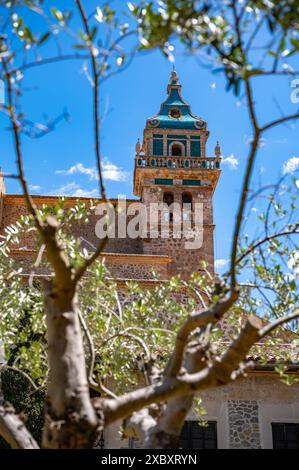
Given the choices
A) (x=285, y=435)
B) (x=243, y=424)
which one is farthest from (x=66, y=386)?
(x=285, y=435)

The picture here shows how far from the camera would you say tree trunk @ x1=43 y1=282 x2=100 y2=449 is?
3.46 m

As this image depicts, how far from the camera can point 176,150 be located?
23.9 meters

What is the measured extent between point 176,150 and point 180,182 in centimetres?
201

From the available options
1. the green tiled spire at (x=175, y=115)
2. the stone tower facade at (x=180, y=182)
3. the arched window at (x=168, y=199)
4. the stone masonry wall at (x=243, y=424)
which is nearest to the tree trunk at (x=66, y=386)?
the stone masonry wall at (x=243, y=424)

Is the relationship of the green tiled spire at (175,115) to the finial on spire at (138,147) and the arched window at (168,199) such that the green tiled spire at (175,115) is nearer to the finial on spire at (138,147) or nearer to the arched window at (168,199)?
the finial on spire at (138,147)

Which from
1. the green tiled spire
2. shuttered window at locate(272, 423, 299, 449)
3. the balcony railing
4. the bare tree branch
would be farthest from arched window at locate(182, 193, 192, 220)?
the bare tree branch

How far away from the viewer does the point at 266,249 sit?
640cm

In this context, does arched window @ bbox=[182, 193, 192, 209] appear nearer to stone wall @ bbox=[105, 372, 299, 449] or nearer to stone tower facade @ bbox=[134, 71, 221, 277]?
stone tower facade @ bbox=[134, 71, 221, 277]

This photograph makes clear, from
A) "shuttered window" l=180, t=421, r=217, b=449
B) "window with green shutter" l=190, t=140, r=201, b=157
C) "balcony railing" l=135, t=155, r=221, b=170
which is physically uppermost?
"window with green shutter" l=190, t=140, r=201, b=157

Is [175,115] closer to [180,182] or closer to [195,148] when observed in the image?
[195,148]

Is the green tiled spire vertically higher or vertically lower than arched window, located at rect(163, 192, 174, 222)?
higher
